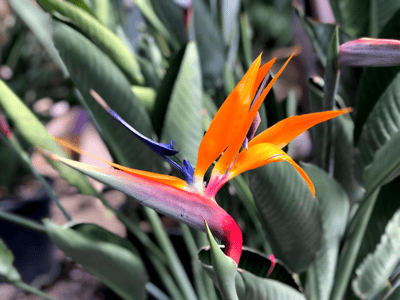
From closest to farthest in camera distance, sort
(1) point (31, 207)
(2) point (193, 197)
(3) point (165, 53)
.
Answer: (2) point (193, 197) → (3) point (165, 53) → (1) point (31, 207)

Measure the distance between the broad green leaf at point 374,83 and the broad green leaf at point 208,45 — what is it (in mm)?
228

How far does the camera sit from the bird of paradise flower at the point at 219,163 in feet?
0.58

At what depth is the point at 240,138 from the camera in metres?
0.18

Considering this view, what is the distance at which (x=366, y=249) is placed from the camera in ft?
1.40

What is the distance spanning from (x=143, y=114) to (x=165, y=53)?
14.5 inches

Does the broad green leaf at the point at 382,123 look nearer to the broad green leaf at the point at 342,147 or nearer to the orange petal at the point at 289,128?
the broad green leaf at the point at 342,147

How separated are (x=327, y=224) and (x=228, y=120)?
0.89 feet

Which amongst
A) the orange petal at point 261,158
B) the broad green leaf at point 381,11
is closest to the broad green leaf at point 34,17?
the orange petal at point 261,158

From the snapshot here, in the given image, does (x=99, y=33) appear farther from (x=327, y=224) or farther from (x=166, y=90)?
(x=327, y=224)

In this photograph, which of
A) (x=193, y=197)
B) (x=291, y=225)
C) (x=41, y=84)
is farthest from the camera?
(x=41, y=84)

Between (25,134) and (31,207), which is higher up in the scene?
(25,134)

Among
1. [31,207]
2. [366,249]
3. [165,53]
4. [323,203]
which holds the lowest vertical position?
[31,207]

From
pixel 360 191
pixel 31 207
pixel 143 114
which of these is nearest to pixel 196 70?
pixel 143 114

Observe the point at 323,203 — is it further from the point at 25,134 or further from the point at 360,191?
the point at 25,134
